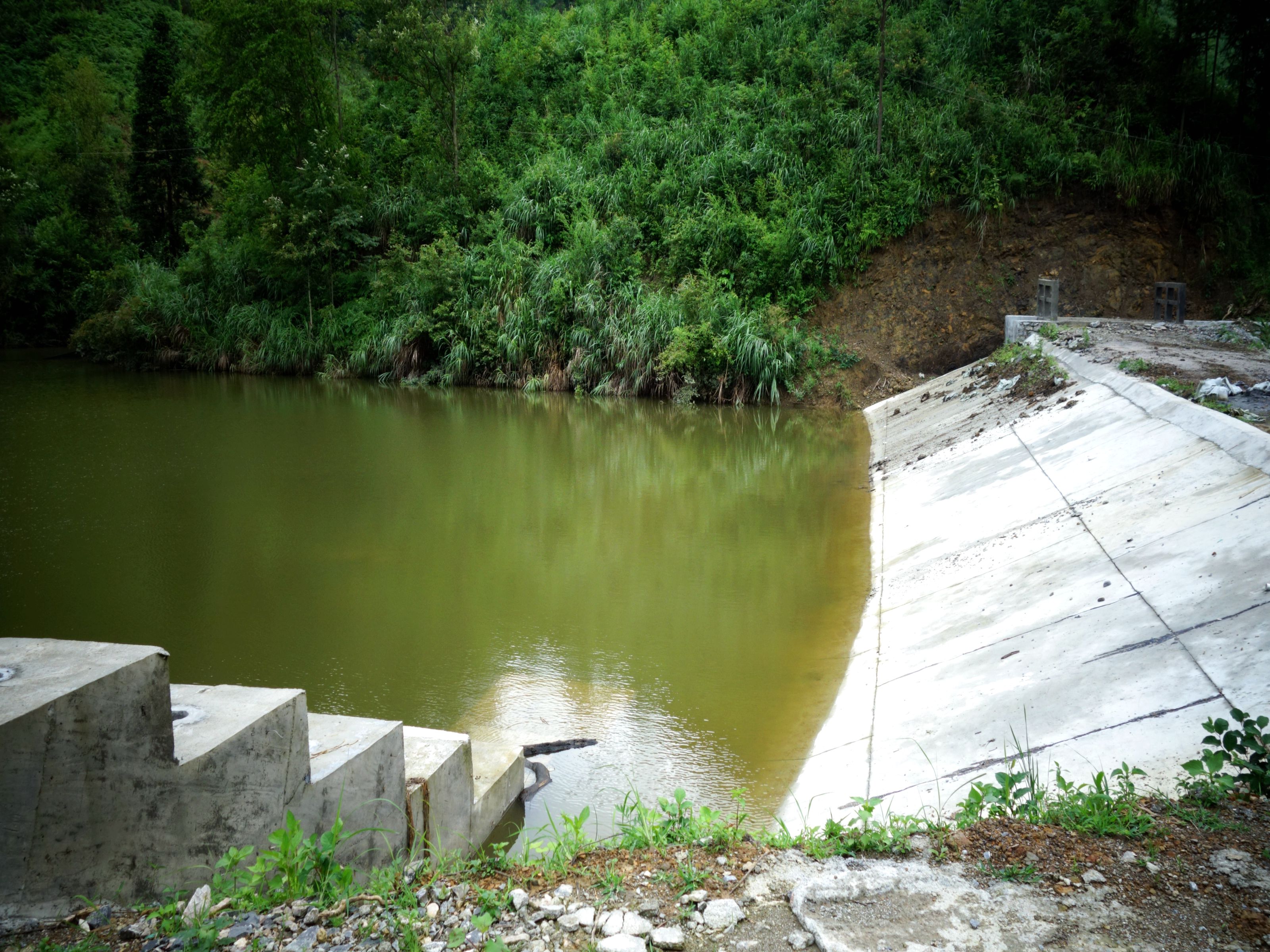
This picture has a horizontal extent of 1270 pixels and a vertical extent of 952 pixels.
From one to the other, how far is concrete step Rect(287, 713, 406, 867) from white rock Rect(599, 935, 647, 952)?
1310 mm

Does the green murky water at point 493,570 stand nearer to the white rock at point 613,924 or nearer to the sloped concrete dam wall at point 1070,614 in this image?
the sloped concrete dam wall at point 1070,614

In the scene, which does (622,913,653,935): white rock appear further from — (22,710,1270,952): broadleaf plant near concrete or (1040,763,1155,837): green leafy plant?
(1040,763,1155,837): green leafy plant

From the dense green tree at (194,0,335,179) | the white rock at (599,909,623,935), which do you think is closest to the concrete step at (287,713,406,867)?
the white rock at (599,909,623,935)

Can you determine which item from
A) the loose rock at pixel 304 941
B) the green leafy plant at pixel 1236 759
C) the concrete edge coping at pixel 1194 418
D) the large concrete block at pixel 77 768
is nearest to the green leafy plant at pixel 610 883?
the loose rock at pixel 304 941

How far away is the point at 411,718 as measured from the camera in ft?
20.1

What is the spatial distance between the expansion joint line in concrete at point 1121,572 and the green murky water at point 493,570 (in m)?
Result: 1.99

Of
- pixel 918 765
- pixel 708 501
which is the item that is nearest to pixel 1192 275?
pixel 708 501

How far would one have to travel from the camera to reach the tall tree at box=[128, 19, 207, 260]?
99.9 feet

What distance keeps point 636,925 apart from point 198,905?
1.52 m

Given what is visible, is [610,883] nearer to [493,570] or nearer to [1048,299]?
[493,570]

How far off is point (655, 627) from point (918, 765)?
124 inches

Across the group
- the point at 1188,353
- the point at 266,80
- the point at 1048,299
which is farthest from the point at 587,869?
the point at 266,80

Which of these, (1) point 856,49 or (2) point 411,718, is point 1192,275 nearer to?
(1) point 856,49

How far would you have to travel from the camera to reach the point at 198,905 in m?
3.07
